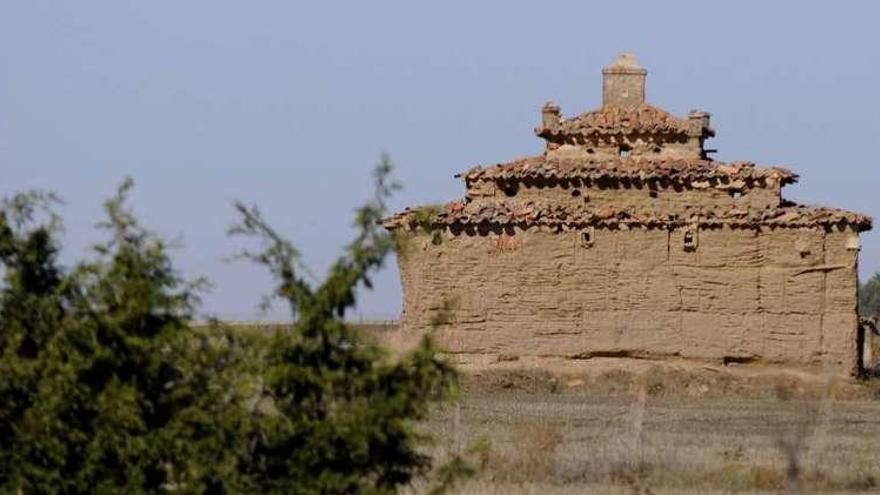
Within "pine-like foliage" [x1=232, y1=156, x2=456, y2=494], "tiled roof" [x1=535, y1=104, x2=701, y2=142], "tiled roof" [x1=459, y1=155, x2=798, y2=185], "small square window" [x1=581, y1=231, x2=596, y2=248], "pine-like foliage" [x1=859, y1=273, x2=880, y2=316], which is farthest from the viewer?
"pine-like foliage" [x1=859, y1=273, x2=880, y2=316]

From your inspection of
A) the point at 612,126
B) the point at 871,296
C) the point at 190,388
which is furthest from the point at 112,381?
the point at 871,296

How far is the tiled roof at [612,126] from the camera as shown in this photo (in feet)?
121

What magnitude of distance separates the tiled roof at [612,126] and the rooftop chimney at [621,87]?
820 millimetres

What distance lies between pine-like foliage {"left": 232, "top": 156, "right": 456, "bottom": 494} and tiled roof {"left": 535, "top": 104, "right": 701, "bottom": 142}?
79.6ft

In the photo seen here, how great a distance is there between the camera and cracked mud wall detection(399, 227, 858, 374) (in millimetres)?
32781

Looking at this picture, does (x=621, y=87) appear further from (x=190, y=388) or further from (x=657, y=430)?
(x=190, y=388)

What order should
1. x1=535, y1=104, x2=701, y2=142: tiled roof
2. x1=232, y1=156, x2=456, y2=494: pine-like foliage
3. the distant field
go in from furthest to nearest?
x1=535, y1=104, x2=701, y2=142: tiled roof, the distant field, x1=232, y1=156, x2=456, y2=494: pine-like foliage

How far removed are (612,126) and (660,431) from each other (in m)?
12.1

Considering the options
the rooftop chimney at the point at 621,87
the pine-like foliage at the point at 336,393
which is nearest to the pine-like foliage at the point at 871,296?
the rooftop chimney at the point at 621,87

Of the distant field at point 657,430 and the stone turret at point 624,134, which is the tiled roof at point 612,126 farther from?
the distant field at point 657,430

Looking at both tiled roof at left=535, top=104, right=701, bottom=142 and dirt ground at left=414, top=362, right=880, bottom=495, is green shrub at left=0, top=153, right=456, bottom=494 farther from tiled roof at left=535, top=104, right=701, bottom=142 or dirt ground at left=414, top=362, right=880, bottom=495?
tiled roof at left=535, top=104, right=701, bottom=142

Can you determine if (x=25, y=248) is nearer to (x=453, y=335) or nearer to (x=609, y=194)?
(x=453, y=335)

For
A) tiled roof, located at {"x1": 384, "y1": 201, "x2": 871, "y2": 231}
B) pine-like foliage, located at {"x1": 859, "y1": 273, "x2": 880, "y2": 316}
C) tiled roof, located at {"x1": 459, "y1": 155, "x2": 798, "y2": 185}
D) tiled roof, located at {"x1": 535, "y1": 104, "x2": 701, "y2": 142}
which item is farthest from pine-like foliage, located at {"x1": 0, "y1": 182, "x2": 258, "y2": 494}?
pine-like foliage, located at {"x1": 859, "y1": 273, "x2": 880, "y2": 316}

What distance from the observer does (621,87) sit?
126 ft
